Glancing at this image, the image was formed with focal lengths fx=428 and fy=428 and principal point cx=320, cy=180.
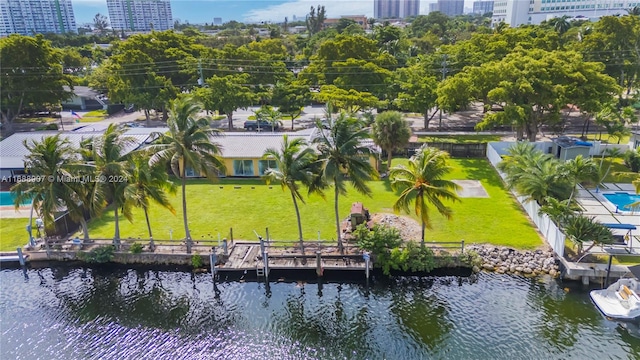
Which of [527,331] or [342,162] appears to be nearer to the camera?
[527,331]

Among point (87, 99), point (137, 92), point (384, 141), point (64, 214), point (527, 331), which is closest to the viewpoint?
point (527, 331)

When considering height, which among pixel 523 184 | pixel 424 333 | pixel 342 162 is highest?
pixel 342 162

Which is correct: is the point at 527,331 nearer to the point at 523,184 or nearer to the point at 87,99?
the point at 523,184

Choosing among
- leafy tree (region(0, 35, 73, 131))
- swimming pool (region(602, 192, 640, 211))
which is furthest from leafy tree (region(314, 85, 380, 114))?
leafy tree (region(0, 35, 73, 131))

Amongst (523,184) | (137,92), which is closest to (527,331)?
(523,184)

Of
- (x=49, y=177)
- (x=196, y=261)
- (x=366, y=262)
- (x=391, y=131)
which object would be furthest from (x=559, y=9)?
(x=49, y=177)

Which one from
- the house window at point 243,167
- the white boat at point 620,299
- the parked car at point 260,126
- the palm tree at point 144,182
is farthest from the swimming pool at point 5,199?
the white boat at point 620,299

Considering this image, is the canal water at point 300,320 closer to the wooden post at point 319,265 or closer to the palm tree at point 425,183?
the wooden post at point 319,265
